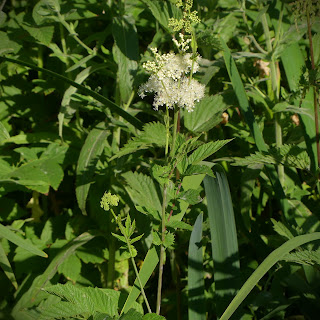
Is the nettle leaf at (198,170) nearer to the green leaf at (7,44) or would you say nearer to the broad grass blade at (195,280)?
the broad grass blade at (195,280)

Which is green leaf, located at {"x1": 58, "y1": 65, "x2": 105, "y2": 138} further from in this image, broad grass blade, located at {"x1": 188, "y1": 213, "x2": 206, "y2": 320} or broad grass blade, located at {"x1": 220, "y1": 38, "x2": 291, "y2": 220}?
broad grass blade, located at {"x1": 188, "y1": 213, "x2": 206, "y2": 320}

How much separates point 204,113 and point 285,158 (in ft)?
0.98

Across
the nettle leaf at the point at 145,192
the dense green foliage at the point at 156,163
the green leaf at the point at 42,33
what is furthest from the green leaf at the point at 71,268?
the green leaf at the point at 42,33

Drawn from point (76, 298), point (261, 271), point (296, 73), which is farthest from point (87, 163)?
point (296, 73)

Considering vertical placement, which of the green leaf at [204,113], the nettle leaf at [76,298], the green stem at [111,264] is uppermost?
the green leaf at [204,113]

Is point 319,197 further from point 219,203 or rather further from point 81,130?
point 81,130

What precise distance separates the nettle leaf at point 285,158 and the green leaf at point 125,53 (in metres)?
0.47

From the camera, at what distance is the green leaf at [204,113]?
4.45 ft

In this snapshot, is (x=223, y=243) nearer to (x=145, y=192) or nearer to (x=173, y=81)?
(x=145, y=192)

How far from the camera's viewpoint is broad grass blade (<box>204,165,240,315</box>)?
114 centimetres

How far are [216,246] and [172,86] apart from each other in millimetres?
439

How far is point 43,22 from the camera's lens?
1582mm

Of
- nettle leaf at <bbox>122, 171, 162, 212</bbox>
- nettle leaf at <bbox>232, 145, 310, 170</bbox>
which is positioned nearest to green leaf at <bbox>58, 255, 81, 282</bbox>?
nettle leaf at <bbox>122, 171, 162, 212</bbox>

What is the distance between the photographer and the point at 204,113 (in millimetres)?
1412
